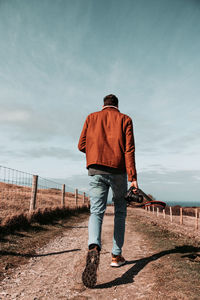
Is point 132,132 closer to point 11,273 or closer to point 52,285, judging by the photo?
point 52,285

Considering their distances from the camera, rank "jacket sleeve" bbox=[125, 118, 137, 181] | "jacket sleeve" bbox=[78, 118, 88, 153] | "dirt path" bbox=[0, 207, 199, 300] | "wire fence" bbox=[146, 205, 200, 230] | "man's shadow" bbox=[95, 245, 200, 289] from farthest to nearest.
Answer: "wire fence" bbox=[146, 205, 200, 230] < "jacket sleeve" bbox=[78, 118, 88, 153] < "jacket sleeve" bbox=[125, 118, 137, 181] < "man's shadow" bbox=[95, 245, 200, 289] < "dirt path" bbox=[0, 207, 199, 300]

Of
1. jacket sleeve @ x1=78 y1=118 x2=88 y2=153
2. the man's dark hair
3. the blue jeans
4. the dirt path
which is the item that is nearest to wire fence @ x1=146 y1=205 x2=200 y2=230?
the dirt path

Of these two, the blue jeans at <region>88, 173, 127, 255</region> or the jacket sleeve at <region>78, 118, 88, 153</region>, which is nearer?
the blue jeans at <region>88, 173, 127, 255</region>

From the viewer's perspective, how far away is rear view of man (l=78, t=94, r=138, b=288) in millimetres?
3049

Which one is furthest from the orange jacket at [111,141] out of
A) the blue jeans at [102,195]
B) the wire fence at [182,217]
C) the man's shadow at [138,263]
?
the wire fence at [182,217]

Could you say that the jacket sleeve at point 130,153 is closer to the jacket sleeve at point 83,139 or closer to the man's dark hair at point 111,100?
the man's dark hair at point 111,100

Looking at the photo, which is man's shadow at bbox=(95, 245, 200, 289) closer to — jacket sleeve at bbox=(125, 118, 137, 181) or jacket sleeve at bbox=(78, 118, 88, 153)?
jacket sleeve at bbox=(125, 118, 137, 181)

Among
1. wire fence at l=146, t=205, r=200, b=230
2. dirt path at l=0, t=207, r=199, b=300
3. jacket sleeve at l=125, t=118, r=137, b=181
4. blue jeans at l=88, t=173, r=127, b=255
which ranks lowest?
wire fence at l=146, t=205, r=200, b=230

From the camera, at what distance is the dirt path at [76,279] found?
247 centimetres

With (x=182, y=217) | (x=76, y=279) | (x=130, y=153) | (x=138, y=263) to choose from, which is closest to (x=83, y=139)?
(x=130, y=153)

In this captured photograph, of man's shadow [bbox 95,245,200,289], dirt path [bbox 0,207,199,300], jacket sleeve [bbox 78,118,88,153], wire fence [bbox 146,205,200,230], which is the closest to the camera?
dirt path [bbox 0,207,199,300]

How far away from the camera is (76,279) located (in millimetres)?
2955

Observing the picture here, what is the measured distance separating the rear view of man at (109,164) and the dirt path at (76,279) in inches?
14.2

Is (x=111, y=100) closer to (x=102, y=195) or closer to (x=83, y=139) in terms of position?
(x=83, y=139)
